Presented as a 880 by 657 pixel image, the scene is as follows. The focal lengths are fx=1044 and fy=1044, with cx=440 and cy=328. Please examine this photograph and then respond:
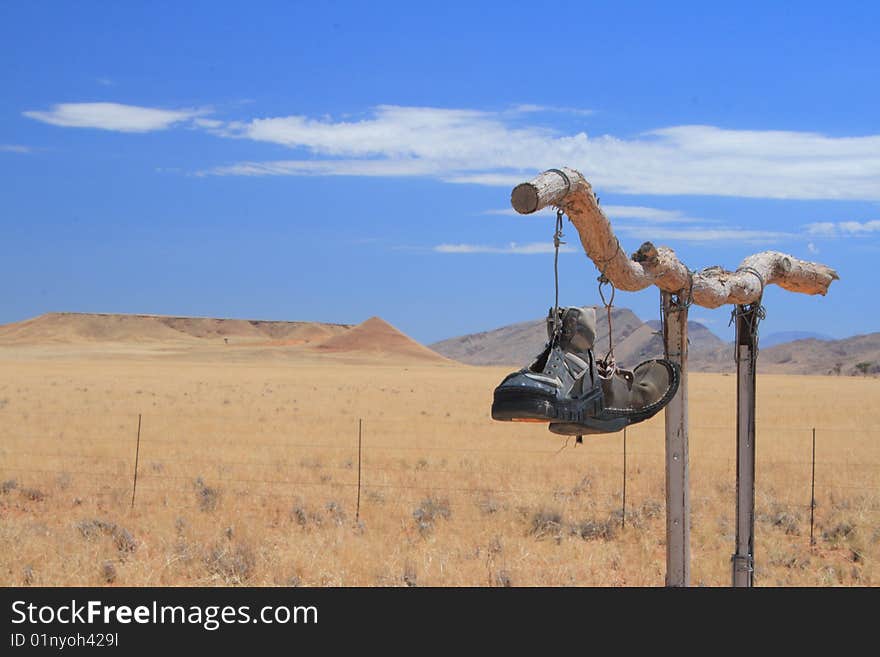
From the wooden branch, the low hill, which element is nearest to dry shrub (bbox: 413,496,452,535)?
the wooden branch

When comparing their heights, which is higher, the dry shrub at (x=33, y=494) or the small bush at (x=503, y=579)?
the dry shrub at (x=33, y=494)

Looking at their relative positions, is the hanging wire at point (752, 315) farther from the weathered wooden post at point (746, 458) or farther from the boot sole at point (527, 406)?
the boot sole at point (527, 406)

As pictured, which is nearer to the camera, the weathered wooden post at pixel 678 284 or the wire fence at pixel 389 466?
the weathered wooden post at pixel 678 284

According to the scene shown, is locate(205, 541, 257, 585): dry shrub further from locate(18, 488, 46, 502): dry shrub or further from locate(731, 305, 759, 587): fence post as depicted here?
locate(731, 305, 759, 587): fence post

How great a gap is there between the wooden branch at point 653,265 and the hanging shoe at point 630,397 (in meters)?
0.60

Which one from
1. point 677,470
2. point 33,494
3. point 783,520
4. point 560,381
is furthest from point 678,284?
point 33,494

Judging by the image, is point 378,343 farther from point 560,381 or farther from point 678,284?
point 560,381

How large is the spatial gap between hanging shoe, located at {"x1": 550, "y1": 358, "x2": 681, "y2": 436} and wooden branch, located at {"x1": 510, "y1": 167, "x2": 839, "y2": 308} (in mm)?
602

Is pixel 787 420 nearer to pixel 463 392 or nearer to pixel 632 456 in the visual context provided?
pixel 632 456

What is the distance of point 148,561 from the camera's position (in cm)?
1115

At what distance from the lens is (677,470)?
7.06 meters

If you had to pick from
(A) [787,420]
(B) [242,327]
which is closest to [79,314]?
(B) [242,327]

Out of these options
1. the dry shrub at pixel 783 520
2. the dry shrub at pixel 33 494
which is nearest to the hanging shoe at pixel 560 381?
the dry shrub at pixel 783 520

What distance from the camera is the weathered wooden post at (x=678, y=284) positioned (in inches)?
207
